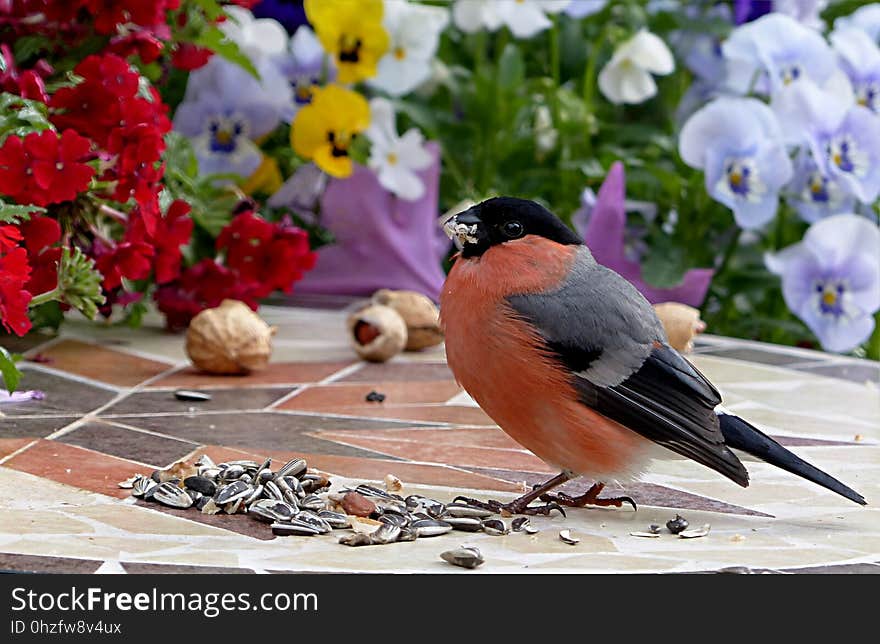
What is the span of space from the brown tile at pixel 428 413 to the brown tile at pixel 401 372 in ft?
0.70

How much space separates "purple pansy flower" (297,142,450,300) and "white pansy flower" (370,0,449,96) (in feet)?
0.62

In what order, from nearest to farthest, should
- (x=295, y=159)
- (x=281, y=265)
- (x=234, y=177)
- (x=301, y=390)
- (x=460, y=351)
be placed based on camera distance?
(x=460, y=351), (x=301, y=390), (x=281, y=265), (x=234, y=177), (x=295, y=159)

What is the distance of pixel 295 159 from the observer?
132 inches

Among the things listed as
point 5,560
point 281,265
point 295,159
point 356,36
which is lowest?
point 5,560

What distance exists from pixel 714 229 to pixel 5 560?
214 centimetres

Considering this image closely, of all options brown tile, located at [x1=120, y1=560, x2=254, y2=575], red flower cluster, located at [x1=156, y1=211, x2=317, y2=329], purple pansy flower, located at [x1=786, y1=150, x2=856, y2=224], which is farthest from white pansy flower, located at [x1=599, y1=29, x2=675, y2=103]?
brown tile, located at [x1=120, y1=560, x2=254, y2=575]

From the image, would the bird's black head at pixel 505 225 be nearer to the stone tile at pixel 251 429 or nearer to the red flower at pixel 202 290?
the stone tile at pixel 251 429

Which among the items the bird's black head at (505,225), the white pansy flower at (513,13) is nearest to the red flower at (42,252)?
the bird's black head at (505,225)

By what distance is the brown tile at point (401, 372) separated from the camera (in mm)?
2648

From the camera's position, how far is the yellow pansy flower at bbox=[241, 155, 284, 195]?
10.7 feet

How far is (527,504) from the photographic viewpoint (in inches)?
72.6

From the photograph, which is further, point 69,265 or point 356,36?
point 356,36
